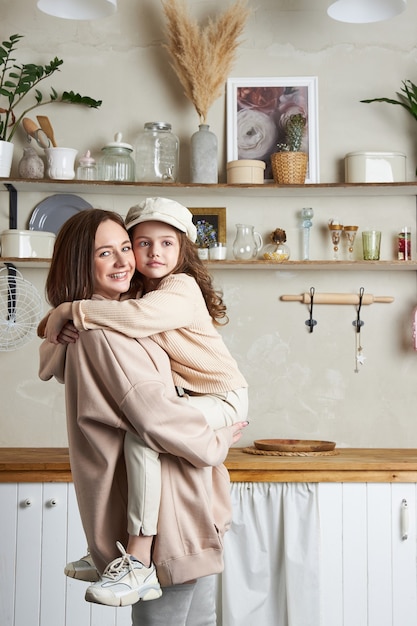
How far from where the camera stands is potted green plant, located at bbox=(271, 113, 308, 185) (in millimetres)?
3648

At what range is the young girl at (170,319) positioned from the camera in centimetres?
185

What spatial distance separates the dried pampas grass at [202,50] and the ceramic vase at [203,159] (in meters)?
0.09

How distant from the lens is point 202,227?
149 inches

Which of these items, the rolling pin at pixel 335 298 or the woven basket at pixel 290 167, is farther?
the rolling pin at pixel 335 298

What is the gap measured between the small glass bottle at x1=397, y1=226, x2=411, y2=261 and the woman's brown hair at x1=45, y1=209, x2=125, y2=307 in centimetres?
200

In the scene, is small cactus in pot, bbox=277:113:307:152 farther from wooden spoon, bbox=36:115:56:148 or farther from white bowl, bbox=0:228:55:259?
white bowl, bbox=0:228:55:259

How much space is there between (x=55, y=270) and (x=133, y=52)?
7.14 feet

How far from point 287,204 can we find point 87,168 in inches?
36.1

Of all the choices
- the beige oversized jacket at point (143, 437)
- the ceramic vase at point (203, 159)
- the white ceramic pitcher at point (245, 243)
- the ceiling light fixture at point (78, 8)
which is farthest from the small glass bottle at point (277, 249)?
the beige oversized jacket at point (143, 437)

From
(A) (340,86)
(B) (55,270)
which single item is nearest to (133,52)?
(A) (340,86)

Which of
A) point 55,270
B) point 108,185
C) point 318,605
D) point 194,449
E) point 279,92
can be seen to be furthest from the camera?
point 279,92

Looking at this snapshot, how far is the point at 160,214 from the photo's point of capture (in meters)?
2.18

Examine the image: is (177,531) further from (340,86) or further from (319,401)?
(340,86)

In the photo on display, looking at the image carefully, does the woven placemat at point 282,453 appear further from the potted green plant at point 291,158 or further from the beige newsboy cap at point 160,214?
the beige newsboy cap at point 160,214
